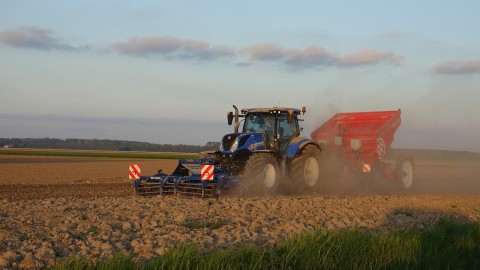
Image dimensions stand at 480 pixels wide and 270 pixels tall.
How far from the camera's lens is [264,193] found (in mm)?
15094

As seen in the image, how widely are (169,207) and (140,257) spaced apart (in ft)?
16.4

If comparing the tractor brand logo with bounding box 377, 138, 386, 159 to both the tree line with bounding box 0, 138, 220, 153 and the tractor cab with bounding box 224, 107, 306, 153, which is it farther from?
the tree line with bounding box 0, 138, 220, 153

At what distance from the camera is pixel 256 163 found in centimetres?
1470

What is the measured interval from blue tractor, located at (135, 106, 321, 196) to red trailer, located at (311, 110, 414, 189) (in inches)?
80.5

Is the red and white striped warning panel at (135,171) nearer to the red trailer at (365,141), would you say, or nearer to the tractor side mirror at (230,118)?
the tractor side mirror at (230,118)

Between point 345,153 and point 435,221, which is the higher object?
point 345,153

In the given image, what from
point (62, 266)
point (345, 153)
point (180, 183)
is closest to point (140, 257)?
point (62, 266)

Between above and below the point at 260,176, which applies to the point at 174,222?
below

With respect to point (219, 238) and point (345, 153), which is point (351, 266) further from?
point (345, 153)

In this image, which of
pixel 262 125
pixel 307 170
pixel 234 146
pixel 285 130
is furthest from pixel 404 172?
pixel 234 146

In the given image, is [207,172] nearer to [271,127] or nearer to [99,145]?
[271,127]

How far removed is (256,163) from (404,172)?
8.12 metres

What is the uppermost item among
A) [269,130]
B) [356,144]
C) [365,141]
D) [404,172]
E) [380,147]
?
[269,130]

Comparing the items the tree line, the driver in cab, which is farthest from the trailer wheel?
the tree line
